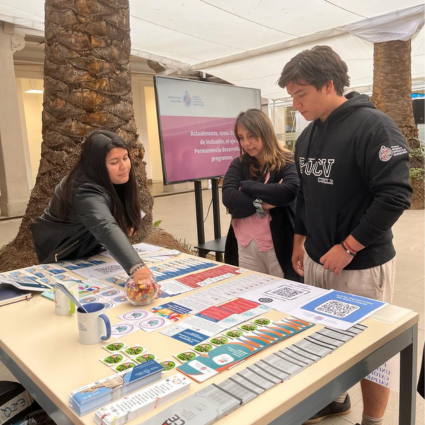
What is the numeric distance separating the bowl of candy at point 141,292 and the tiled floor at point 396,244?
1089 mm

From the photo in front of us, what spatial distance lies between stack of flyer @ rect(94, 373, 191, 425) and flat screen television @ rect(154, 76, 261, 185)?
6.99ft

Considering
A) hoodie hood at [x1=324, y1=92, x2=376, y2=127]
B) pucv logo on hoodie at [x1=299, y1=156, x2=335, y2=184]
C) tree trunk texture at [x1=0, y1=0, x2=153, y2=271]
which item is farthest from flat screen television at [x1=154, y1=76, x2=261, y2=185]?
hoodie hood at [x1=324, y1=92, x2=376, y2=127]

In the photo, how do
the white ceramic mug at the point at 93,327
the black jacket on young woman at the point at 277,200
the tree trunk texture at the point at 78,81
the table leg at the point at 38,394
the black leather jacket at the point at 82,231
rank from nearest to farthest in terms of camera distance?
the table leg at the point at 38,394 → the white ceramic mug at the point at 93,327 → the black leather jacket at the point at 82,231 → the black jacket on young woman at the point at 277,200 → the tree trunk texture at the point at 78,81

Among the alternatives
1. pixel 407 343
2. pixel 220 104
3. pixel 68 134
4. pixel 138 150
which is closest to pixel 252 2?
pixel 220 104

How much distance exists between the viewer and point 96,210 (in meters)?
1.84

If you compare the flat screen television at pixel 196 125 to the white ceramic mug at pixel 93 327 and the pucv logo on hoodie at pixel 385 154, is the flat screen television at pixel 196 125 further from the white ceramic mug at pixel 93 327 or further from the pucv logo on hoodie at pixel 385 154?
the white ceramic mug at pixel 93 327

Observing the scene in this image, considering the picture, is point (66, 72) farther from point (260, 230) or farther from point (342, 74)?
point (342, 74)

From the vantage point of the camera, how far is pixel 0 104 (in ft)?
23.2

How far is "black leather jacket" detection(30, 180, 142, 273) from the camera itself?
1704mm

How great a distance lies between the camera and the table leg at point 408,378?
1349 mm

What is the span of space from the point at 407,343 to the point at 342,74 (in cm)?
104

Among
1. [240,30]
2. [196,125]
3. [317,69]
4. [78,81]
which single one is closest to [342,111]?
[317,69]

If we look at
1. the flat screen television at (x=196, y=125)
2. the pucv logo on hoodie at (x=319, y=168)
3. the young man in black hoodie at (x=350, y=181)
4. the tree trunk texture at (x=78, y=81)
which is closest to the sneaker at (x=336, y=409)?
the young man in black hoodie at (x=350, y=181)

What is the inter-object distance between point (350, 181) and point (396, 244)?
12.3ft
